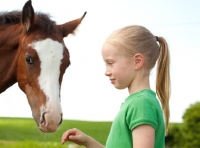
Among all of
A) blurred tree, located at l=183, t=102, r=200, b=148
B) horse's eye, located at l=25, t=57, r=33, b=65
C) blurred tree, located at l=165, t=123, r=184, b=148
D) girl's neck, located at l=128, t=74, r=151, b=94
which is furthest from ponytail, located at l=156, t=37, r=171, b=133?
blurred tree, located at l=165, t=123, r=184, b=148

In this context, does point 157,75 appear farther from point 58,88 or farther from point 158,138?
point 58,88

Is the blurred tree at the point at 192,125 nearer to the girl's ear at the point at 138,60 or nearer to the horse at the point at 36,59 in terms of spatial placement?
the horse at the point at 36,59

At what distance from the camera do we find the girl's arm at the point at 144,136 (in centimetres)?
202

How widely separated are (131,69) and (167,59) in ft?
0.84

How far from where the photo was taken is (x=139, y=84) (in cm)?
220

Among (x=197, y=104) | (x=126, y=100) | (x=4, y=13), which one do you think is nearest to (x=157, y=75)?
(x=126, y=100)

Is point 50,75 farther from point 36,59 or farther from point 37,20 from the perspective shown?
point 37,20

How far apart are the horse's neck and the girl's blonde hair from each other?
102 inches

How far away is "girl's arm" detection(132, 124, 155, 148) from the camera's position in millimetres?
2023

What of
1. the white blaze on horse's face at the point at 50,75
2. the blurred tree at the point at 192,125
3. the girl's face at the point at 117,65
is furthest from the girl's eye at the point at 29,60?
the blurred tree at the point at 192,125

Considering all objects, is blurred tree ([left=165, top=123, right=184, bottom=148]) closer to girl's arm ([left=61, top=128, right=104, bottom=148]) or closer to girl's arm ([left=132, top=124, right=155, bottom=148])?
girl's arm ([left=61, top=128, right=104, bottom=148])

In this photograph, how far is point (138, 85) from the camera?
7.20 ft

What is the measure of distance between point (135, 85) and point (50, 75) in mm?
2210

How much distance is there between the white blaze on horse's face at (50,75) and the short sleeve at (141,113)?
2.15 m
